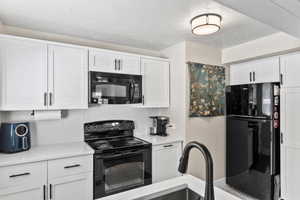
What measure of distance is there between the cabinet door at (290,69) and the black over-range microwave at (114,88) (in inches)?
76.2

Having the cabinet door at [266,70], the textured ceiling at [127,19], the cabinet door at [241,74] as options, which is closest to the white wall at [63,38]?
the textured ceiling at [127,19]

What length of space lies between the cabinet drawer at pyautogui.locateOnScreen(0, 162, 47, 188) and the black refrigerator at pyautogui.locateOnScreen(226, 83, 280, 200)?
2548mm

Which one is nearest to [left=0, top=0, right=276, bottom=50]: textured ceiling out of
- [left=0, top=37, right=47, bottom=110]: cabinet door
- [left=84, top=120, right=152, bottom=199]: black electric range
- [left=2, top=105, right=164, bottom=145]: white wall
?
[left=0, top=37, right=47, bottom=110]: cabinet door

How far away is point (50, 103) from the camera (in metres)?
2.03

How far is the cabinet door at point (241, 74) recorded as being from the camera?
8.85 feet

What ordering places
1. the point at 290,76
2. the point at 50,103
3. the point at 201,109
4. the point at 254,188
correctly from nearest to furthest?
the point at 50,103 → the point at 290,76 → the point at 254,188 → the point at 201,109

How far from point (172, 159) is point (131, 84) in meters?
1.25

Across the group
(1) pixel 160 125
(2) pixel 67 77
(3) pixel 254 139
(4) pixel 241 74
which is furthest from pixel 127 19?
(3) pixel 254 139

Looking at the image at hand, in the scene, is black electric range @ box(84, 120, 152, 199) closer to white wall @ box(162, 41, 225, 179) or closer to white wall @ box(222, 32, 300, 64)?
white wall @ box(162, 41, 225, 179)

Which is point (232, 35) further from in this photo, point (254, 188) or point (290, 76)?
point (254, 188)

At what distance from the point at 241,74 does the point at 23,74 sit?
3.03 m

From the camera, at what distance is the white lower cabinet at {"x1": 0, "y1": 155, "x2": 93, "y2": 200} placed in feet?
5.34

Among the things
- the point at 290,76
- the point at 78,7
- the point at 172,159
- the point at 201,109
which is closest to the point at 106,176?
the point at 172,159

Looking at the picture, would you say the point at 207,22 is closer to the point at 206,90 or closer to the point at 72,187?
the point at 206,90
